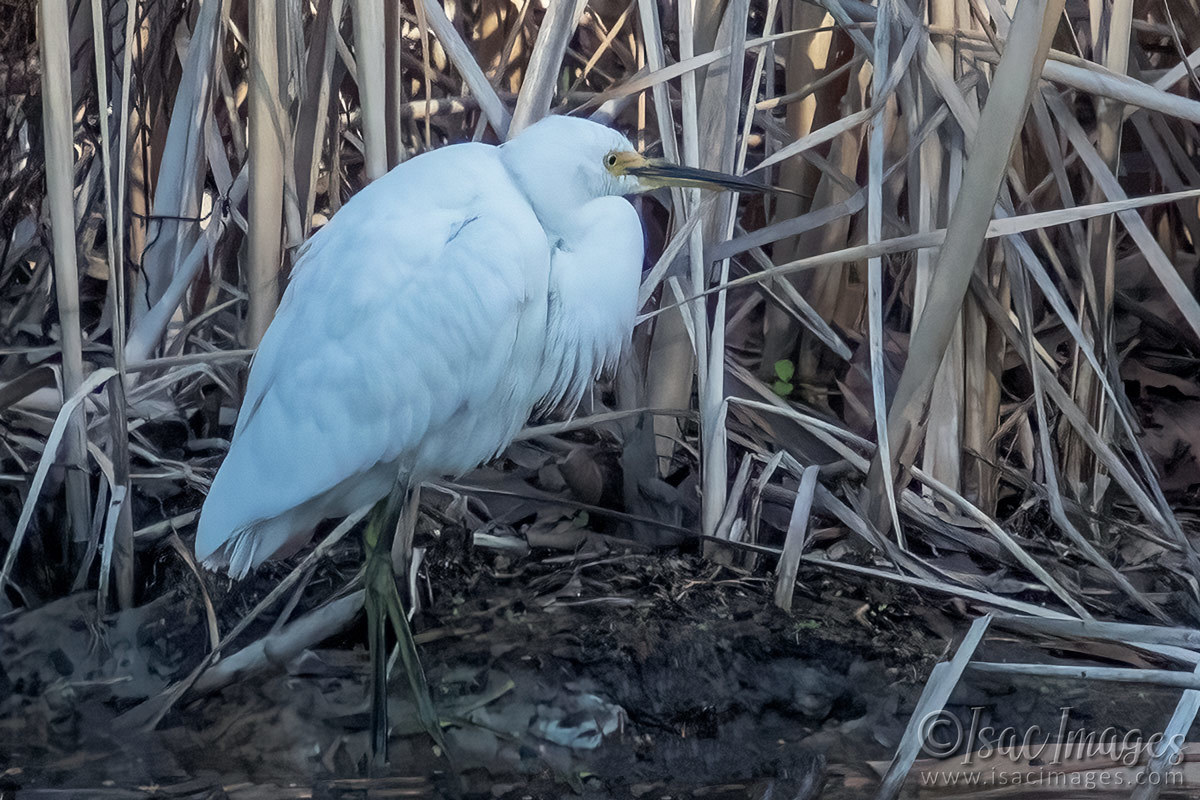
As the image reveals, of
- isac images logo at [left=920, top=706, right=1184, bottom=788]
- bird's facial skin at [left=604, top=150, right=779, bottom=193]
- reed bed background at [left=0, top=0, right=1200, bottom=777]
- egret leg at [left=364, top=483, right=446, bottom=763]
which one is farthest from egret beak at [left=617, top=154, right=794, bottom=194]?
isac images logo at [left=920, top=706, right=1184, bottom=788]

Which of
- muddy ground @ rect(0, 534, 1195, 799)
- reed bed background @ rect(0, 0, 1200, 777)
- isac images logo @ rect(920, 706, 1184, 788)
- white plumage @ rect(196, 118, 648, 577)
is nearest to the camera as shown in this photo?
isac images logo @ rect(920, 706, 1184, 788)

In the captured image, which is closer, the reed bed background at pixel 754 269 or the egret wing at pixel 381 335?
the egret wing at pixel 381 335

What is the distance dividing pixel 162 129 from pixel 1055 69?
57.1 inches

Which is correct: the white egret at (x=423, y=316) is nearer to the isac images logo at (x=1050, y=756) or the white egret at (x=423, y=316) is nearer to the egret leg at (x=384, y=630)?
the egret leg at (x=384, y=630)

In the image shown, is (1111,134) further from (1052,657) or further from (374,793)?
(374,793)

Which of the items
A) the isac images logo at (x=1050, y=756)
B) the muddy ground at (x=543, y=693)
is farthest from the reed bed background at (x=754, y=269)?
the isac images logo at (x=1050, y=756)

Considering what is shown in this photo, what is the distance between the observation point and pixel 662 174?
1.43 metres

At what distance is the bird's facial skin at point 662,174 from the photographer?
143 centimetres

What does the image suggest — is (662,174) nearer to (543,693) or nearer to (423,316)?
(423,316)

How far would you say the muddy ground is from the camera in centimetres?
124

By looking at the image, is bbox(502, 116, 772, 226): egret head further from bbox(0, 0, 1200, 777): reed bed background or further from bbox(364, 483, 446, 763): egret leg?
bbox(364, 483, 446, 763): egret leg

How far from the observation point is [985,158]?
1.39 metres

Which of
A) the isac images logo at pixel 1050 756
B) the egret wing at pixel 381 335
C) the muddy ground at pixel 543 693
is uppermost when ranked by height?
the egret wing at pixel 381 335

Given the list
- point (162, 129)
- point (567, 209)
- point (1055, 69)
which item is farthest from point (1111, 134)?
point (162, 129)
